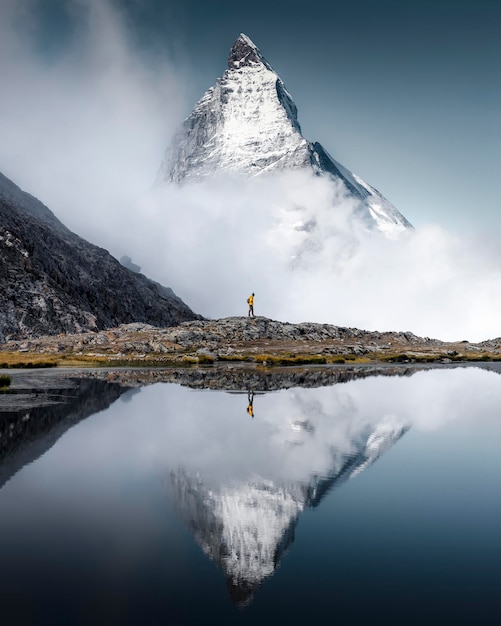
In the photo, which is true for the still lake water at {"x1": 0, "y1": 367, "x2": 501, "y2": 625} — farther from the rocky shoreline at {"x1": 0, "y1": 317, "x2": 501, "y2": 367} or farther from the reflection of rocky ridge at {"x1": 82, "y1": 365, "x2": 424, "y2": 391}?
the rocky shoreline at {"x1": 0, "y1": 317, "x2": 501, "y2": 367}

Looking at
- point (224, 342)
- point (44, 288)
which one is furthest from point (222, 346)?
point (44, 288)

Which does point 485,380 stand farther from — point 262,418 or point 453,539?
point 453,539

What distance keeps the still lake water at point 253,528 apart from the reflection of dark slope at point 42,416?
937mm

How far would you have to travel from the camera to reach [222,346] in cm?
10425

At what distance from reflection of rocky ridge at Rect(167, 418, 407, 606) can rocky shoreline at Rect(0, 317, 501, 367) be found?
212ft

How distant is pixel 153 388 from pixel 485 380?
45483mm

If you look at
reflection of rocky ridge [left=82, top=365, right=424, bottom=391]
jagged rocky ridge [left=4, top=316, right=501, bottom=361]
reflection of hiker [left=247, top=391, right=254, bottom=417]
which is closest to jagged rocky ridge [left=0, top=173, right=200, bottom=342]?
jagged rocky ridge [left=4, top=316, right=501, bottom=361]

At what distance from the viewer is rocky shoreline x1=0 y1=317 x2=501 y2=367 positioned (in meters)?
89.3

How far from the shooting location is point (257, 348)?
10388cm

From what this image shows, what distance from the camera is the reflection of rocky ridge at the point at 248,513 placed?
42.6 ft

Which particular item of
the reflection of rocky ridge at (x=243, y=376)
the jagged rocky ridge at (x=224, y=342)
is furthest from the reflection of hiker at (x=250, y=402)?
the jagged rocky ridge at (x=224, y=342)

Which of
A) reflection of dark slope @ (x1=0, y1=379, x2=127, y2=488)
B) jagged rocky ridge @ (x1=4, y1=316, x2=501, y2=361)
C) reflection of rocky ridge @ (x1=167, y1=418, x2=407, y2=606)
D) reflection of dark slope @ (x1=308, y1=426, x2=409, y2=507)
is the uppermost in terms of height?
jagged rocky ridge @ (x1=4, y1=316, x2=501, y2=361)

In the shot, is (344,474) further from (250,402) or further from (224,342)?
(224,342)

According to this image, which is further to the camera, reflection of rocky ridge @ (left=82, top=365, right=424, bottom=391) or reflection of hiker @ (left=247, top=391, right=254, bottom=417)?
reflection of rocky ridge @ (left=82, top=365, right=424, bottom=391)
